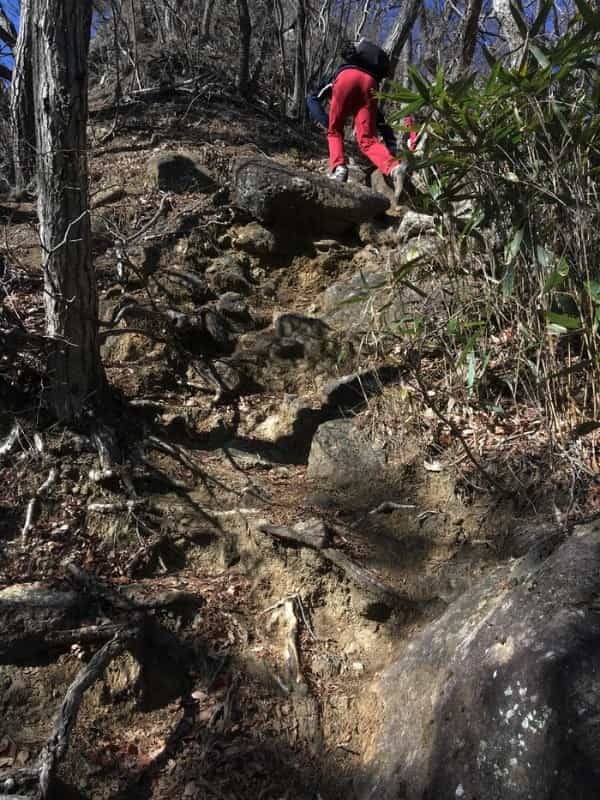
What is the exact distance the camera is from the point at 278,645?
3490 millimetres

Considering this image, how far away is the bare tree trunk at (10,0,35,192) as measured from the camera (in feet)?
22.8

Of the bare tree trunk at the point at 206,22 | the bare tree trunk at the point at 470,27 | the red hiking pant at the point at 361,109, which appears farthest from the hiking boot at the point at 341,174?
the bare tree trunk at the point at 206,22

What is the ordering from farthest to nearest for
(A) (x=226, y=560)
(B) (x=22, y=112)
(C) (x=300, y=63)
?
1. (C) (x=300, y=63)
2. (B) (x=22, y=112)
3. (A) (x=226, y=560)

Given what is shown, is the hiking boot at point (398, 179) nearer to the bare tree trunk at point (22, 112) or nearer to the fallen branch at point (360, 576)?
the bare tree trunk at point (22, 112)

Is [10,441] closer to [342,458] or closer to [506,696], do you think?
[342,458]

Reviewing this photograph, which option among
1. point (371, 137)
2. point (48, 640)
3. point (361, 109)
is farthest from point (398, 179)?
point (48, 640)

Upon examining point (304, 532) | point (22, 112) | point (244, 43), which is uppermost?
point (244, 43)

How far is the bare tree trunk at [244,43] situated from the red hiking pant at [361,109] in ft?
8.29

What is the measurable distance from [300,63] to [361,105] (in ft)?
8.92

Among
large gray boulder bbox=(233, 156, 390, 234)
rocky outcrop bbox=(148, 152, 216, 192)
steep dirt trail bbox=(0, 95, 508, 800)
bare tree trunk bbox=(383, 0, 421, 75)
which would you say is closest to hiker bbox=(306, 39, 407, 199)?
large gray boulder bbox=(233, 156, 390, 234)

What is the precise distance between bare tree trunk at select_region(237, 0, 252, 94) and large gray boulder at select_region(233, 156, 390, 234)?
3053 mm

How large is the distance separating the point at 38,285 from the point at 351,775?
461 cm

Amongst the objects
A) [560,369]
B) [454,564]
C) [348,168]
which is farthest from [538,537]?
[348,168]

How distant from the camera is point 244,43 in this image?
8.99 m
